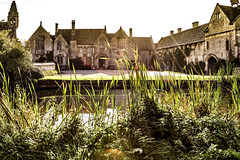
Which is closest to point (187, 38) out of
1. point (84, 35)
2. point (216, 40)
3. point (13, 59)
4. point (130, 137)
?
point (216, 40)

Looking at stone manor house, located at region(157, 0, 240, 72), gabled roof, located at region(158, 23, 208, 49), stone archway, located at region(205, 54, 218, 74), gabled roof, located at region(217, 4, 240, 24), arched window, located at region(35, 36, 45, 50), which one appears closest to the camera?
stone manor house, located at region(157, 0, 240, 72)

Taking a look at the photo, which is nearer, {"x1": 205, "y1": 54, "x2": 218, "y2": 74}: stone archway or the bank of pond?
the bank of pond

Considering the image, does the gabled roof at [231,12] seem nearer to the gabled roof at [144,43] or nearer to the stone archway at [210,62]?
the stone archway at [210,62]

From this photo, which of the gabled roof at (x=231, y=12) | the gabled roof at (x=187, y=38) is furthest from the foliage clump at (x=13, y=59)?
the gabled roof at (x=187, y=38)

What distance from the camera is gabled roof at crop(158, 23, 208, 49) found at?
98.1 feet

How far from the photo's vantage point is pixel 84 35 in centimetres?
4034

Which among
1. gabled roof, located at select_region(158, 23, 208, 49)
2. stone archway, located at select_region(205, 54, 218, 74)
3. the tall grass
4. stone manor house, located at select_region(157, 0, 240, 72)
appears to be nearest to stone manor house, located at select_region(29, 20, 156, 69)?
gabled roof, located at select_region(158, 23, 208, 49)

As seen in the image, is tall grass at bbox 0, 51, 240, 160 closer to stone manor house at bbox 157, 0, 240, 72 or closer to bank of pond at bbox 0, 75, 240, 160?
bank of pond at bbox 0, 75, 240, 160

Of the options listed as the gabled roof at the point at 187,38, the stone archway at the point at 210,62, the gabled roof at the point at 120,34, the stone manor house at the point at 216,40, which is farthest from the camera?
the gabled roof at the point at 120,34

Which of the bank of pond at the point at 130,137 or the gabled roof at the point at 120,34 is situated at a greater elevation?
the gabled roof at the point at 120,34

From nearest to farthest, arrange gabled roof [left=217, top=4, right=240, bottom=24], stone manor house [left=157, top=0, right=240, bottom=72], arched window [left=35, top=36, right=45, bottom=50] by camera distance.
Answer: stone manor house [left=157, top=0, right=240, bottom=72]
gabled roof [left=217, top=4, right=240, bottom=24]
arched window [left=35, top=36, right=45, bottom=50]

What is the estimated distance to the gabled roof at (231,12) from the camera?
80.5ft

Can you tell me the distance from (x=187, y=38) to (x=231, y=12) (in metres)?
8.32

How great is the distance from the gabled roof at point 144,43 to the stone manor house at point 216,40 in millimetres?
11524
